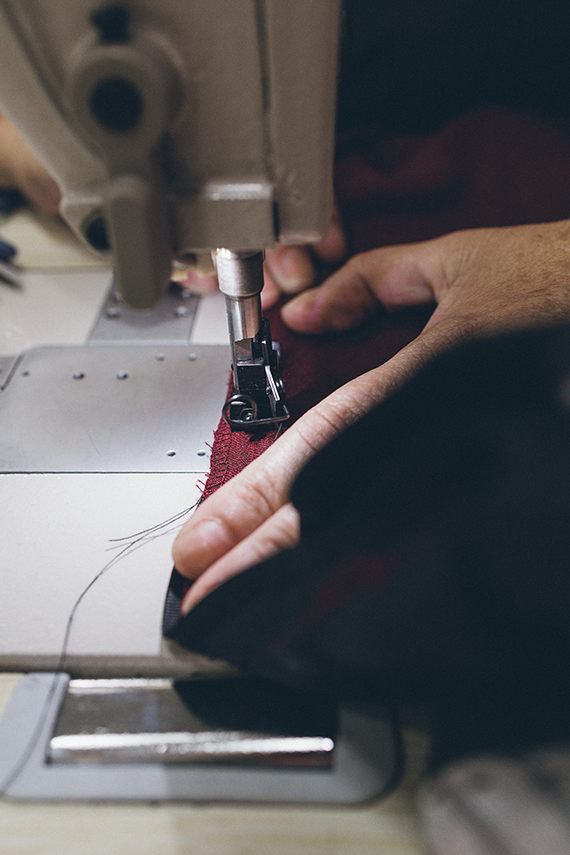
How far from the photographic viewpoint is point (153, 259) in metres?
0.48

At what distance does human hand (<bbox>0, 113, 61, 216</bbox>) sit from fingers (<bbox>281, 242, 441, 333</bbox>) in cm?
76

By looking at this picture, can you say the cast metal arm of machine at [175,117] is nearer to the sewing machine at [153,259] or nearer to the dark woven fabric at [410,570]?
the sewing machine at [153,259]

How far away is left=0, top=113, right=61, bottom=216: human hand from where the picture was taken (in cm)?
136

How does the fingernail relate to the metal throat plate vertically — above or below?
above

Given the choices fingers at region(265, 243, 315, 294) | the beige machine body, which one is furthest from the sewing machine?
fingers at region(265, 243, 315, 294)

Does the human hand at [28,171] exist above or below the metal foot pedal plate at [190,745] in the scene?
above

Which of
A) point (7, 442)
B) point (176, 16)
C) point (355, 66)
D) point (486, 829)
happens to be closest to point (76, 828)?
point (486, 829)

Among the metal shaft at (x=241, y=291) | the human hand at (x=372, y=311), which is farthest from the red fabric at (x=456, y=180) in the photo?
the metal shaft at (x=241, y=291)

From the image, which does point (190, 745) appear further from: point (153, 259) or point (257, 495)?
point (153, 259)

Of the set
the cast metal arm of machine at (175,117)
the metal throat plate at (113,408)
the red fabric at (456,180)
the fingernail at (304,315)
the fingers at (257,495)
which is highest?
the cast metal arm of machine at (175,117)

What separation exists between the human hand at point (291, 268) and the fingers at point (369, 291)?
8 centimetres

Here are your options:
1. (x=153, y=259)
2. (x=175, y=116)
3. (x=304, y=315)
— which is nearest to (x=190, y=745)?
(x=153, y=259)

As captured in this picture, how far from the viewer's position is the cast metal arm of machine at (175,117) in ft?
1.38

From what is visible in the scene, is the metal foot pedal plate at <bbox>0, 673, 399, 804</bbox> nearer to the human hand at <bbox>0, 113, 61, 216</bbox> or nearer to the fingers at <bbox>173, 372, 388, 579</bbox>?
the fingers at <bbox>173, 372, 388, 579</bbox>
